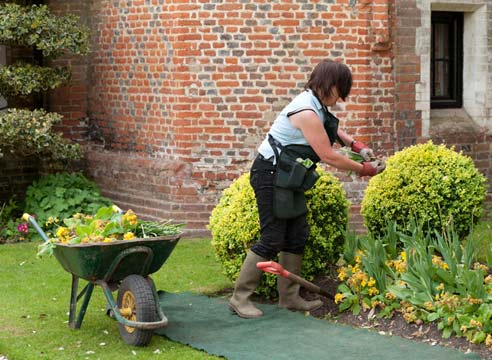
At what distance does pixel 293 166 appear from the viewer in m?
7.53

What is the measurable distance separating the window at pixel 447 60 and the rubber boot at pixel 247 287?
6.42m

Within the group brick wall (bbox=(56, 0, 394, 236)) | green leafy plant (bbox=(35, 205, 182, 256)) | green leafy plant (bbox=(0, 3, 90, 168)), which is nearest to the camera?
green leafy plant (bbox=(35, 205, 182, 256))

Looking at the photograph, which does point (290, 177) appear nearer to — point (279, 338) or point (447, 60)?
point (279, 338)

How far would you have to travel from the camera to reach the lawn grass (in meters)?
7.10

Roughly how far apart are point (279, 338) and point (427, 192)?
3163mm

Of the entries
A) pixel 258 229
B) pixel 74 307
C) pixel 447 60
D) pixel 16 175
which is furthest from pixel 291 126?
pixel 16 175

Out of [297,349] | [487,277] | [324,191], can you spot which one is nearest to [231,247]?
[324,191]

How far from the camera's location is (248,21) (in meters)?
11.8

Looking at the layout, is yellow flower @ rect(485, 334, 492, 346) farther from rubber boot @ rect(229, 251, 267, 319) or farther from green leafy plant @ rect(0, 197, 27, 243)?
green leafy plant @ rect(0, 197, 27, 243)

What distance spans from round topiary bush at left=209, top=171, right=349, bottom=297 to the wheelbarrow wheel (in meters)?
1.23

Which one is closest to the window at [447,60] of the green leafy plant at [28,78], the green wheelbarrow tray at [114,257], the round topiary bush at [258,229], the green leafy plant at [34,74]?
the green leafy plant at [34,74]

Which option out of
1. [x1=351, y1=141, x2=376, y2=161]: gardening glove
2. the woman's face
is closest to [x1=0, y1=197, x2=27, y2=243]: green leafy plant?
[x1=351, y1=141, x2=376, y2=161]: gardening glove

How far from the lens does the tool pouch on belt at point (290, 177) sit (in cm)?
753

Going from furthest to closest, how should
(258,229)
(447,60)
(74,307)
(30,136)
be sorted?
(447,60)
(30,136)
(258,229)
(74,307)
